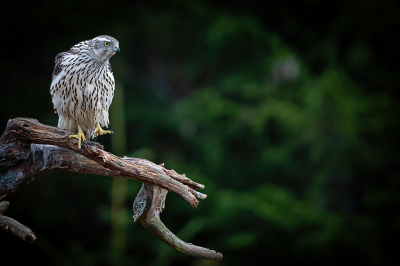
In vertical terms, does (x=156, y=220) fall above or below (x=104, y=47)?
below

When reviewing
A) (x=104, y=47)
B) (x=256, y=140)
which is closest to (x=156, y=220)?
(x=104, y=47)

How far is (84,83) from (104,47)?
14.9 inches

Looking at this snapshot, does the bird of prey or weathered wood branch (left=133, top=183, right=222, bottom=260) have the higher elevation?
the bird of prey

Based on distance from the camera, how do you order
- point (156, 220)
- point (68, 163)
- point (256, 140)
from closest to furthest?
point (156, 220), point (68, 163), point (256, 140)

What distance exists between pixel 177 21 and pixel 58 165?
6.37 metres

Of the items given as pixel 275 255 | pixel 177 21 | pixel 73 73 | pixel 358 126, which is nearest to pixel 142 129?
pixel 177 21

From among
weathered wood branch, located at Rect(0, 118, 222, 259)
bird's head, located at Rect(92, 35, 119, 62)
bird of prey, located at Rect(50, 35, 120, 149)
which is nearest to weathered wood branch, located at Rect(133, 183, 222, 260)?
weathered wood branch, located at Rect(0, 118, 222, 259)

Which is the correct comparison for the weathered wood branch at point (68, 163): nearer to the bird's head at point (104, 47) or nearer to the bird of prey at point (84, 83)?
the bird of prey at point (84, 83)

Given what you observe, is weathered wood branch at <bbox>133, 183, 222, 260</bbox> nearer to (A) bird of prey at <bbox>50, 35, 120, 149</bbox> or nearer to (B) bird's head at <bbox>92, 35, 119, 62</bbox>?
(A) bird of prey at <bbox>50, 35, 120, 149</bbox>

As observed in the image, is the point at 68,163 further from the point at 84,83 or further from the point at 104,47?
the point at 104,47

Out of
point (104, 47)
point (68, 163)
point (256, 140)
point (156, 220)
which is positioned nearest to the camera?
point (156, 220)

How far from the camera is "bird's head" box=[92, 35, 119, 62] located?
3561 millimetres

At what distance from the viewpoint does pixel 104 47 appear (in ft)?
11.8

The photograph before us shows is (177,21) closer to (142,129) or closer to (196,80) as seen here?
(196,80)
